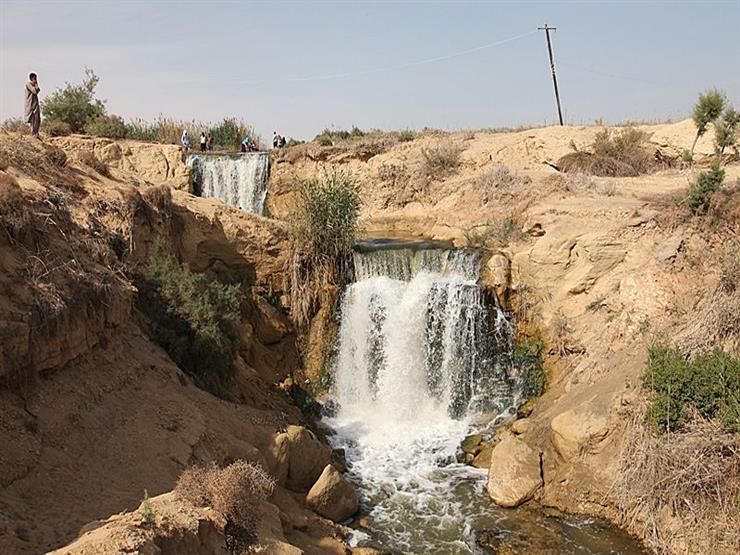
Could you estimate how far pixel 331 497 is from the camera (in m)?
8.60

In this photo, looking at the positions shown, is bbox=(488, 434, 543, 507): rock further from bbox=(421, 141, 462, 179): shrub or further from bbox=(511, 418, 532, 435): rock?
bbox=(421, 141, 462, 179): shrub

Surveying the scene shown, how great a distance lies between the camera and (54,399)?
21.9ft

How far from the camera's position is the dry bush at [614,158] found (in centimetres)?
1791

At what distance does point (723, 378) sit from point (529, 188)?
8.67 meters

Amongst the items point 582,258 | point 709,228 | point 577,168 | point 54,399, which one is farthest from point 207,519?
point 577,168

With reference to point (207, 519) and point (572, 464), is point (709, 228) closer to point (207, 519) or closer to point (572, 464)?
point (572, 464)

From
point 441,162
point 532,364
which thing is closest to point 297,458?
point 532,364

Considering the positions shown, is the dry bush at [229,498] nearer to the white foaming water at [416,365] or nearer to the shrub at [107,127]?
the white foaming water at [416,365]

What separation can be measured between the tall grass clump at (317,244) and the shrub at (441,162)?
6.98 m

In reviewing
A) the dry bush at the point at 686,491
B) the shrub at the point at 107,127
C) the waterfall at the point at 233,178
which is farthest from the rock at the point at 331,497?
the shrub at the point at 107,127

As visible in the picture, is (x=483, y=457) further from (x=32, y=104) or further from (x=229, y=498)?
(x=32, y=104)

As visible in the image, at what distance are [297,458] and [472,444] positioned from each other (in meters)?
3.35

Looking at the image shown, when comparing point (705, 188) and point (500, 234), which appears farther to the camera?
point (500, 234)

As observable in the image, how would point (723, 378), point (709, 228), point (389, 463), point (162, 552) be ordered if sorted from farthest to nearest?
point (709, 228), point (389, 463), point (723, 378), point (162, 552)
